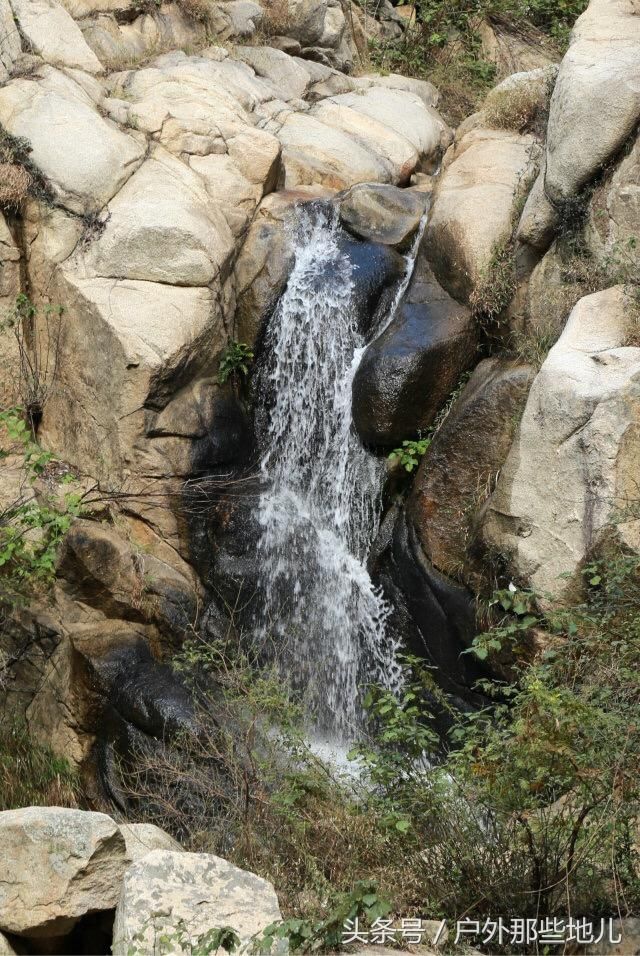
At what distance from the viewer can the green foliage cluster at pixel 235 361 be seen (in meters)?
9.05

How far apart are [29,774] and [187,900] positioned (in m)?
3.57

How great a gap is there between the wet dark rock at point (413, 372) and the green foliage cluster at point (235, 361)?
3.69ft

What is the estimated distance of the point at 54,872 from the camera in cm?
456

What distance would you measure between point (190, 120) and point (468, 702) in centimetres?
617

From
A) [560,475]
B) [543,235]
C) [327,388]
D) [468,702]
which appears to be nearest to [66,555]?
[327,388]

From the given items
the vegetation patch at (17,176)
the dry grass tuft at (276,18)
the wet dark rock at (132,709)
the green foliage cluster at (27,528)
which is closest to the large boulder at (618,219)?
the green foliage cluster at (27,528)

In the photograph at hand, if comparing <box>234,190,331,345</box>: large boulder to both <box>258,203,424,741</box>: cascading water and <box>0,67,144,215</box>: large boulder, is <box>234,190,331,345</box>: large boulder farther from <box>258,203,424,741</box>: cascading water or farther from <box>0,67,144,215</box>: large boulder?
<box>0,67,144,215</box>: large boulder

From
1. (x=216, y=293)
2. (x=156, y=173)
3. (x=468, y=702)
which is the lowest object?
(x=468, y=702)

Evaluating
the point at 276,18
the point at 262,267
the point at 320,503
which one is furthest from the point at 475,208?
the point at 276,18

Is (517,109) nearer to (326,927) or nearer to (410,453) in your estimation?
(410,453)

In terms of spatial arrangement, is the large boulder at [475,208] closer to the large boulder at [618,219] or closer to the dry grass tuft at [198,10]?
the large boulder at [618,219]

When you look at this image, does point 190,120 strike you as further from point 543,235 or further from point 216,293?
point 543,235

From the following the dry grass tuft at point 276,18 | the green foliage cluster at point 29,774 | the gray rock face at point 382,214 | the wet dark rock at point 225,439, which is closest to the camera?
the green foliage cluster at point 29,774

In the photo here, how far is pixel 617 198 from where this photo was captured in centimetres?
763
